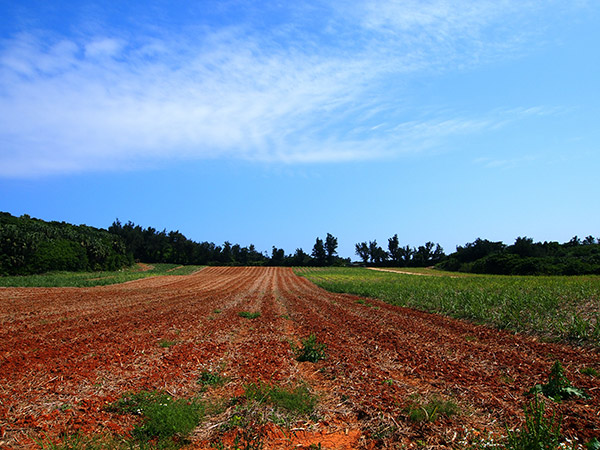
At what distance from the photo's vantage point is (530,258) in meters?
52.3

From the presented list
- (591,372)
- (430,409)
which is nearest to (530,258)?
(591,372)

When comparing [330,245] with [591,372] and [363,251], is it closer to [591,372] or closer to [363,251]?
[363,251]

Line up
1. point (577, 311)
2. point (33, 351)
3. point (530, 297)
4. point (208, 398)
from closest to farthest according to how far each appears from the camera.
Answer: point (208, 398) < point (33, 351) < point (577, 311) < point (530, 297)

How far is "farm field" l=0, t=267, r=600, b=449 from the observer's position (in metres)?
4.52

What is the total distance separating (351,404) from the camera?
18.0ft

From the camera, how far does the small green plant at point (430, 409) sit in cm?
478

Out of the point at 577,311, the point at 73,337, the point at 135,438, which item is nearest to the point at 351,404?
the point at 135,438

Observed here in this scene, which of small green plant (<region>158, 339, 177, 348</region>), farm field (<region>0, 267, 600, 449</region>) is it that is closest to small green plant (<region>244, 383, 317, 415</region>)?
farm field (<region>0, 267, 600, 449</region>)

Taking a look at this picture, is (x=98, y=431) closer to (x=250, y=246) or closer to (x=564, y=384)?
(x=564, y=384)

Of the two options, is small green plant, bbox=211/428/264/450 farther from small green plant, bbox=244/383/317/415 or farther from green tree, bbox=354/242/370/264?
green tree, bbox=354/242/370/264

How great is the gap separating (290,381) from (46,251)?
5680 cm

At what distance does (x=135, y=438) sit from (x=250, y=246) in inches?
4949

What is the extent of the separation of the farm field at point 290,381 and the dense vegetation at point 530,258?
4116 centimetres

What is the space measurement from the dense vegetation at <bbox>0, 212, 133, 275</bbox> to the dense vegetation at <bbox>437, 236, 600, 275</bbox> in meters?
67.9
